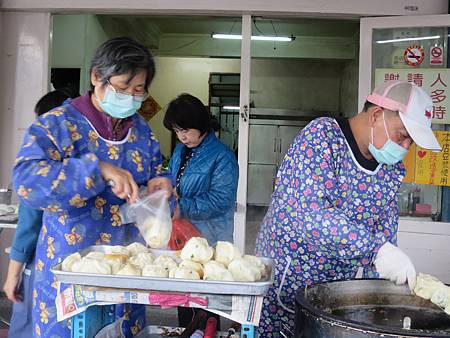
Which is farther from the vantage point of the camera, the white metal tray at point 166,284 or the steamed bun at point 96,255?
the steamed bun at point 96,255

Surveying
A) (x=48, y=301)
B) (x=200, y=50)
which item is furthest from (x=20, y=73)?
(x=200, y=50)

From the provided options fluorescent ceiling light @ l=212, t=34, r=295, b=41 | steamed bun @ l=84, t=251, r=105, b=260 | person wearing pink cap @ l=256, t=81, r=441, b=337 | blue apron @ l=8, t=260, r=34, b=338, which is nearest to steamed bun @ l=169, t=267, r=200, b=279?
steamed bun @ l=84, t=251, r=105, b=260

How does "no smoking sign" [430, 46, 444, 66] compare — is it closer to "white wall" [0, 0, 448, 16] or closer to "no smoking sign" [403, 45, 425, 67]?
"no smoking sign" [403, 45, 425, 67]

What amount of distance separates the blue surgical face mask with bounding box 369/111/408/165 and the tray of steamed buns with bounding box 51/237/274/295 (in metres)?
0.65

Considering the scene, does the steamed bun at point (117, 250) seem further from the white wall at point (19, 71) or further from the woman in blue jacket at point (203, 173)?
the white wall at point (19, 71)

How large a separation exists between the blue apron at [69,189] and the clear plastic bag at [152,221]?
9 cm

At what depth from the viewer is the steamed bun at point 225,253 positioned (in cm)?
160

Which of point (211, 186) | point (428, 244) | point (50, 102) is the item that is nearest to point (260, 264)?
point (211, 186)

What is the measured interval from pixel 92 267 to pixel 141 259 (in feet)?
0.61

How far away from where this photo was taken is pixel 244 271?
4.80 feet

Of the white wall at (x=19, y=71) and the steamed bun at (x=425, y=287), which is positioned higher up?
the white wall at (x=19, y=71)

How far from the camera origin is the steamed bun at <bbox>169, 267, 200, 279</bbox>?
1425 mm

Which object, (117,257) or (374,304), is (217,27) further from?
(117,257)

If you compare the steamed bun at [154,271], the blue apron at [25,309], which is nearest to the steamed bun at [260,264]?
the steamed bun at [154,271]
